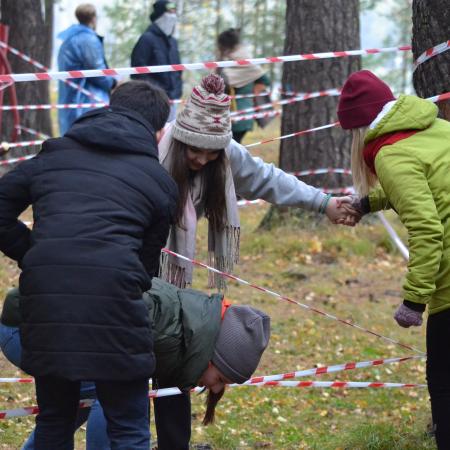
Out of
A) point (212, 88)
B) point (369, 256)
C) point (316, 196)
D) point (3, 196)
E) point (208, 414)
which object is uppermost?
point (212, 88)

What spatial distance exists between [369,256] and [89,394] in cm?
546

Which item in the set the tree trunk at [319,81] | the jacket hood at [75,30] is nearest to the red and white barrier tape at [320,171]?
the tree trunk at [319,81]

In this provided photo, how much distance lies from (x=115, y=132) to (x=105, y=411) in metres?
1.00

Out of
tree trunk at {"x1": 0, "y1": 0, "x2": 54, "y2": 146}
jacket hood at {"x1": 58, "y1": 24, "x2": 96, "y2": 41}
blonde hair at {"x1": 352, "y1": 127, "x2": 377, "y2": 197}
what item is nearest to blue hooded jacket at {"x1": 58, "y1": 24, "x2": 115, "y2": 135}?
jacket hood at {"x1": 58, "y1": 24, "x2": 96, "y2": 41}

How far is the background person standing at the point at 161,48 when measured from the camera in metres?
10.0

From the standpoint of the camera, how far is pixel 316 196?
4.70 meters

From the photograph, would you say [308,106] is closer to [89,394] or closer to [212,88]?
[212,88]

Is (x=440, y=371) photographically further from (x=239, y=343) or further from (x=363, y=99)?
(x=363, y=99)

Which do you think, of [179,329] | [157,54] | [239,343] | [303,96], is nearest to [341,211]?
[239,343]

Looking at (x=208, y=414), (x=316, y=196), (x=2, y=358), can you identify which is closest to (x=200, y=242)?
(x=2, y=358)

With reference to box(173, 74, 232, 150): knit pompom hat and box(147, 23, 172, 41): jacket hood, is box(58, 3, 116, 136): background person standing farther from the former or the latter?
box(173, 74, 232, 150): knit pompom hat

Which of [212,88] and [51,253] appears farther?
[212,88]

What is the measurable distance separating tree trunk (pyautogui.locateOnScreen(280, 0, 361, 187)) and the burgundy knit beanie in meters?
5.34

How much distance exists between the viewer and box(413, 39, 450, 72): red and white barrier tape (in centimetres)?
464
